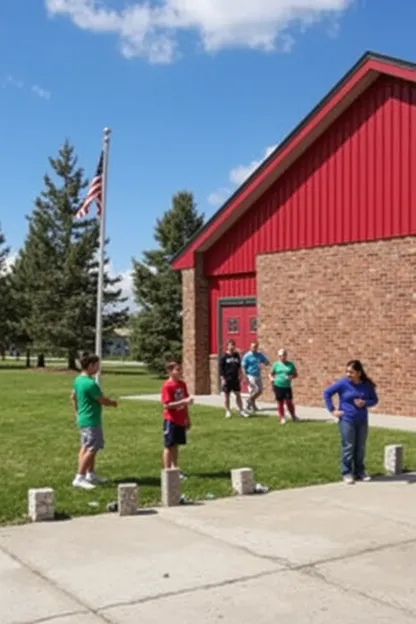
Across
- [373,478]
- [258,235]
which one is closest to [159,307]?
[258,235]

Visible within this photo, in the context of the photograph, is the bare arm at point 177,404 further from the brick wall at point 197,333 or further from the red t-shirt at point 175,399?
the brick wall at point 197,333

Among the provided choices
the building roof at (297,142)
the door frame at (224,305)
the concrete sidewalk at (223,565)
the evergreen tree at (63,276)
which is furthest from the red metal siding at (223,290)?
the evergreen tree at (63,276)

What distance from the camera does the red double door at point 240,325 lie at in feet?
72.2

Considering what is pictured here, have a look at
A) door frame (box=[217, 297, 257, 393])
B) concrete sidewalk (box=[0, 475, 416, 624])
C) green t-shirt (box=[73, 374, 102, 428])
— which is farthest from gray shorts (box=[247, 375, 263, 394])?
concrete sidewalk (box=[0, 475, 416, 624])

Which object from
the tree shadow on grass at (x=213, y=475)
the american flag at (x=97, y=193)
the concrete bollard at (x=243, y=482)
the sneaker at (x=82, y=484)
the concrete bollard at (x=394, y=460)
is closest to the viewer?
the concrete bollard at (x=243, y=482)

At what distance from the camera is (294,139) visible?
64.6 feet

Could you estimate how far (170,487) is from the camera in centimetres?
837

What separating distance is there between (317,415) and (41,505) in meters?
10.3

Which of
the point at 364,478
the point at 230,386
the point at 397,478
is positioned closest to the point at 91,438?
the point at 364,478

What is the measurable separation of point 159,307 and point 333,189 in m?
23.6

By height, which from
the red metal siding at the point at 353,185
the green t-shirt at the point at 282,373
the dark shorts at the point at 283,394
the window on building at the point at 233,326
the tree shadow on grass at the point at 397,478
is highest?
the red metal siding at the point at 353,185

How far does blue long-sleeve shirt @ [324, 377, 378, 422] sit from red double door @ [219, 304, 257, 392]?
466 inches

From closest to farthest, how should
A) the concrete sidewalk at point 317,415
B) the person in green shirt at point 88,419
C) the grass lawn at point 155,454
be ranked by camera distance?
the grass lawn at point 155,454 < the person in green shirt at point 88,419 < the concrete sidewalk at point 317,415

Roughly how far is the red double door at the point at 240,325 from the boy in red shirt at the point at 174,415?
12.1 meters
